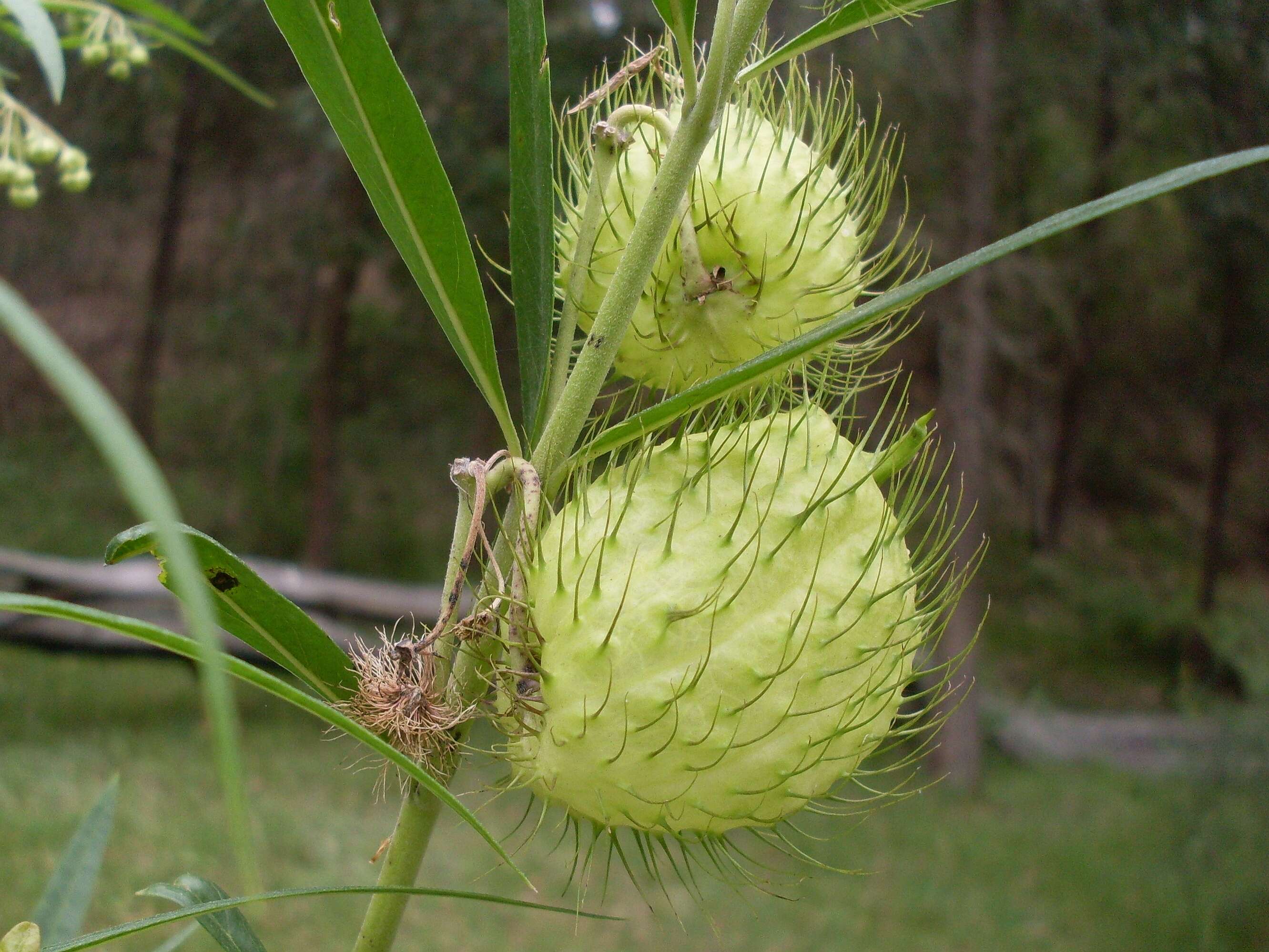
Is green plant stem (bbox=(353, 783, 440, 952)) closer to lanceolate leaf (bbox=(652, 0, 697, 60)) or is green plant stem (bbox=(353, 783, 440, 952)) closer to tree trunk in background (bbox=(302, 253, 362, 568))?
lanceolate leaf (bbox=(652, 0, 697, 60))

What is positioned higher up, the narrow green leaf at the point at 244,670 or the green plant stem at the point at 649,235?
the green plant stem at the point at 649,235

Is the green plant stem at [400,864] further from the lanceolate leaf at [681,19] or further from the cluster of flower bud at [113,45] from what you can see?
the cluster of flower bud at [113,45]

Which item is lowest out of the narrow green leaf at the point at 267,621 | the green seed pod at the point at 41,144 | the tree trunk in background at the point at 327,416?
the tree trunk in background at the point at 327,416

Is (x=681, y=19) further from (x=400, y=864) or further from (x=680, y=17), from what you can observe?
(x=400, y=864)

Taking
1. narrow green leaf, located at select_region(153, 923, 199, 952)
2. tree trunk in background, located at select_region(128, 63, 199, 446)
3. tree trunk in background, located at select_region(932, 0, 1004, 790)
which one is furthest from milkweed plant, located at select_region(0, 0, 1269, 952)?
tree trunk in background, located at select_region(128, 63, 199, 446)

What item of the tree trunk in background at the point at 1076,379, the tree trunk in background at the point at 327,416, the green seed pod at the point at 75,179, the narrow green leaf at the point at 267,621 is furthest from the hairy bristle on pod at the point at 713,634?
the tree trunk in background at the point at 1076,379

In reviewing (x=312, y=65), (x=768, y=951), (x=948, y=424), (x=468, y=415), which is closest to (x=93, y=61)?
(x=312, y=65)

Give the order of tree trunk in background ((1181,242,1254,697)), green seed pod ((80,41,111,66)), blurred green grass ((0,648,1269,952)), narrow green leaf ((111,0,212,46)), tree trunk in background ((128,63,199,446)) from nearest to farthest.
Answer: narrow green leaf ((111,0,212,46)) → green seed pod ((80,41,111,66)) → blurred green grass ((0,648,1269,952)) → tree trunk in background ((128,63,199,446)) → tree trunk in background ((1181,242,1254,697))

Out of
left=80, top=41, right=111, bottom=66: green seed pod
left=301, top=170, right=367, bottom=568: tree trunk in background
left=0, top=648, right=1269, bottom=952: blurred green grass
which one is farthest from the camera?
left=301, top=170, right=367, bottom=568: tree trunk in background
